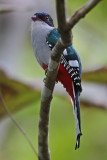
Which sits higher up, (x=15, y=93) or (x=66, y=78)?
(x=66, y=78)

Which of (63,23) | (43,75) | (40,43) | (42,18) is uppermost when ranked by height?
(63,23)

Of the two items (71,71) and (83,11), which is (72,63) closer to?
(71,71)

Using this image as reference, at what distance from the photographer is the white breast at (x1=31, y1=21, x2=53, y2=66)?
10.8 feet

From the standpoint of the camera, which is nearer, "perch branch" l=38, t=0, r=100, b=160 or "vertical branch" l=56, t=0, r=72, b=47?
"vertical branch" l=56, t=0, r=72, b=47

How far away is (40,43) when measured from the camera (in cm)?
332

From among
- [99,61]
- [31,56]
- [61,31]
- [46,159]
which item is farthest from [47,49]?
[31,56]

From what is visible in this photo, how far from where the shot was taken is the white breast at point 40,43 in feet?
10.8

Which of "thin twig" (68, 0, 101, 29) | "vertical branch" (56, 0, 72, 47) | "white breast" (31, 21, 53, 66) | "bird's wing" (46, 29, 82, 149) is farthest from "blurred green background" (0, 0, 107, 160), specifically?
"thin twig" (68, 0, 101, 29)

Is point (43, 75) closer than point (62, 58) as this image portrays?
No

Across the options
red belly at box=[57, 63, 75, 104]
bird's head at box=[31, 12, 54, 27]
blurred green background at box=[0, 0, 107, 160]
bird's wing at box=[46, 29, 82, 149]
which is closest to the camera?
bird's wing at box=[46, 29, 82, 149]

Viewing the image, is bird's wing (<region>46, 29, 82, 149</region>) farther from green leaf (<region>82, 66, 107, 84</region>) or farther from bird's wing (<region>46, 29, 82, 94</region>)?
green leaf (<region>82, 66, 107, 84</region>)

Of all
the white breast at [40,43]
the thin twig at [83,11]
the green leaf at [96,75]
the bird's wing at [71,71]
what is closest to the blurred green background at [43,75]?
the green leaf at [96,75]

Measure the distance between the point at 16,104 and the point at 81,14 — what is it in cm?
195

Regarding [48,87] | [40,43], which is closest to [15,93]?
[40,43]
